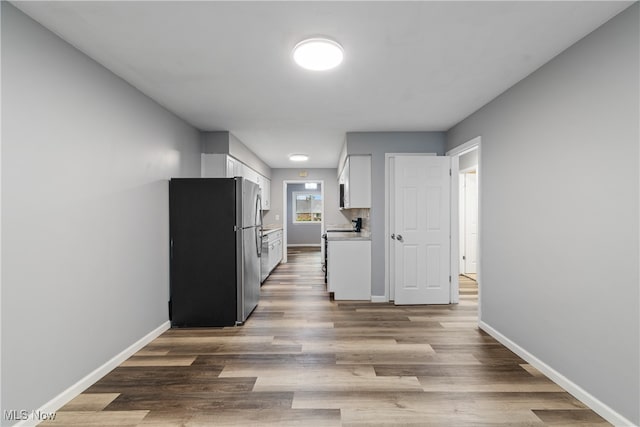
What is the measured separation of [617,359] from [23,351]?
11.2 ft

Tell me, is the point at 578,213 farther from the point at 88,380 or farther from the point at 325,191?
the point at 325,191

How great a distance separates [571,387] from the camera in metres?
2.10

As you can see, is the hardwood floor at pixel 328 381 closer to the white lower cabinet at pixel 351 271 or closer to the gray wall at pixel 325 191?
the white lower cabinet at pixel 351 271

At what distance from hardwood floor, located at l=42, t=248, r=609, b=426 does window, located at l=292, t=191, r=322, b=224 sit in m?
7.83

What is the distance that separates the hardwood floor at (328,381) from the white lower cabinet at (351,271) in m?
0.85

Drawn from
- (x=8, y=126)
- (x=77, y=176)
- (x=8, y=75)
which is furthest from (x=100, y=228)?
(x=8, y=75)

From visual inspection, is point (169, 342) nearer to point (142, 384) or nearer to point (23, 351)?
point (142, 384)

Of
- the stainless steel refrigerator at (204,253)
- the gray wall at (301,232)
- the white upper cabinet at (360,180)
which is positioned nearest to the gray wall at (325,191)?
the gray wall at (301,232)

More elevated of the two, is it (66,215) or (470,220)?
(66,215)

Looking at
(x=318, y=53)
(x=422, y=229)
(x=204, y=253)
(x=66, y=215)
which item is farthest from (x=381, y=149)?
(x=66, y=215)

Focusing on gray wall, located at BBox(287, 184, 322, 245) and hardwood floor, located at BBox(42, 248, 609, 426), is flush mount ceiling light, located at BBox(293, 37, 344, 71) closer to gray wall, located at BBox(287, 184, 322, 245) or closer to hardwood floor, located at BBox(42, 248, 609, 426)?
hardwood floor, located at BBox(42, 248, 609, 426)

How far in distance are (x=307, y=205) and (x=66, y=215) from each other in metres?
9.40

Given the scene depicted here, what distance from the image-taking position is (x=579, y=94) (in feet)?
6.67

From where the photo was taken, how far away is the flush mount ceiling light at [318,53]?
6.48 ft
